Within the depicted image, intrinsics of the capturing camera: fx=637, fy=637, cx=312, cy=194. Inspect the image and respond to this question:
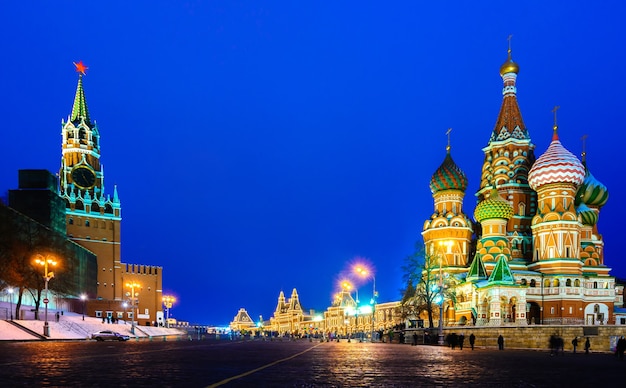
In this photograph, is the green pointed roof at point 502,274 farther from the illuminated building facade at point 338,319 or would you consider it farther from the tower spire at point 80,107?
the tower spire at point 80,107

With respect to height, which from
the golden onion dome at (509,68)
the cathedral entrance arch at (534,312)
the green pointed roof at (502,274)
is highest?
the golden onion dome at (509,68)

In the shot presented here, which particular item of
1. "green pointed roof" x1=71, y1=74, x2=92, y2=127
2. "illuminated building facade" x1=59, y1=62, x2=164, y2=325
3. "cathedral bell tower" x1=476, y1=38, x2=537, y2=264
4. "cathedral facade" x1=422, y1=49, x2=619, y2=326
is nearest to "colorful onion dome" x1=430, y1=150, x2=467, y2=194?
"cathedral facade" x1=422, y1=49, x2=619, y2=326

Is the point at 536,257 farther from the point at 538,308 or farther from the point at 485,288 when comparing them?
the point at 485,288

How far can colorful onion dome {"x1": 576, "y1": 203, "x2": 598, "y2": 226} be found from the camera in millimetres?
77438

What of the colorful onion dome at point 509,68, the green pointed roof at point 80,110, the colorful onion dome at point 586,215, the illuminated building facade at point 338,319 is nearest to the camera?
the colorful onion dome at point 586,215

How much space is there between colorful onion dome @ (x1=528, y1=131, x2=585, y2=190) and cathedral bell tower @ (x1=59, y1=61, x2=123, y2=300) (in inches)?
2560

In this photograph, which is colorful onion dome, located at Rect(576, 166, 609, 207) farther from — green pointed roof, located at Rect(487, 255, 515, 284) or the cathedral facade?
green pointed roof, located at Rect(487, 255, 515, 284)

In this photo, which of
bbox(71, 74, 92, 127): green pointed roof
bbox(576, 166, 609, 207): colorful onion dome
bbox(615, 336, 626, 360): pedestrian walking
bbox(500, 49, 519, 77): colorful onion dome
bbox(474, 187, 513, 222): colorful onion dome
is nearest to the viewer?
bbox(615, 336, 626, 360): pedestrian walking

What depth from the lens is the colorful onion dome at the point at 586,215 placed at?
77438 millimetres

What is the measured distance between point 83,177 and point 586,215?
3070 inches

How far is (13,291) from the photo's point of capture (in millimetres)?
59625

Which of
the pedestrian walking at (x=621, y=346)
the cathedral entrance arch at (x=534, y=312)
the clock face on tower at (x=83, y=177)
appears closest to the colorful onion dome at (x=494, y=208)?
the cathedral entrance arch at (x=534, y=312)

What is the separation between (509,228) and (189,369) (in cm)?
7065

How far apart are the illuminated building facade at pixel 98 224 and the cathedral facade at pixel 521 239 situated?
5125 centimetres
